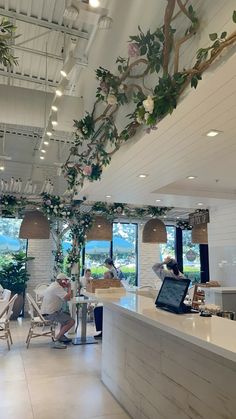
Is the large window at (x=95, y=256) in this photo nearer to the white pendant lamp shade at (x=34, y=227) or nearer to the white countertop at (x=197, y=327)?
the white pendant lamp shade at (x=34, y=227)

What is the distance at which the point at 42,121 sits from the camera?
474cm

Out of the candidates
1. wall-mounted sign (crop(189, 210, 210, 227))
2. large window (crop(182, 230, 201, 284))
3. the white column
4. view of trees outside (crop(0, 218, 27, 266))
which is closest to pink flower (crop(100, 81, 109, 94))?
wall-mounted sign (crop(189, 210, 210, 227))

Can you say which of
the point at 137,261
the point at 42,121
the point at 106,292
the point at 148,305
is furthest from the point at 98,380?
the point at 137,261

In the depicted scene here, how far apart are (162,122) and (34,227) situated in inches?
146

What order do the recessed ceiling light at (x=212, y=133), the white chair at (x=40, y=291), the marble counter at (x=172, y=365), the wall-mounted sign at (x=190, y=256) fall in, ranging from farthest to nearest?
the wall-mounted sign at (x=190, y=256)
the white chair at (x=40, y=291)
the recessed ceiling light at (x=212, y=133)
the marble counter at (x=172, y=365)

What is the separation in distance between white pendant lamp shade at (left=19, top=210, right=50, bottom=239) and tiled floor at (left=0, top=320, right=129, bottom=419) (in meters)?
2.06

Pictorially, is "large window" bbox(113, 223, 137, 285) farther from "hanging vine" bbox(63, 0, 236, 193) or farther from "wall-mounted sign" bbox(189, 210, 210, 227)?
"hanging vine" bbox(63, 0, 236, 193)

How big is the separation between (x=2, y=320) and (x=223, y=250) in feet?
16.0

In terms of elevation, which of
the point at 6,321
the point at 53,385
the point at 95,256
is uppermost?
the point at 95,256

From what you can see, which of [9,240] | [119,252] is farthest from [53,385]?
[119,252]

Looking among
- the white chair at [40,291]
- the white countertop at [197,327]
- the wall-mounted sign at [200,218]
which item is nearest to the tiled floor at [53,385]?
the white countertop at [197,327]

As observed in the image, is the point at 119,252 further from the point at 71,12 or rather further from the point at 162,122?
the point at 71,12

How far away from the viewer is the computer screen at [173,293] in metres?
2.86

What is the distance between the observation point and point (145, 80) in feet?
9.95
